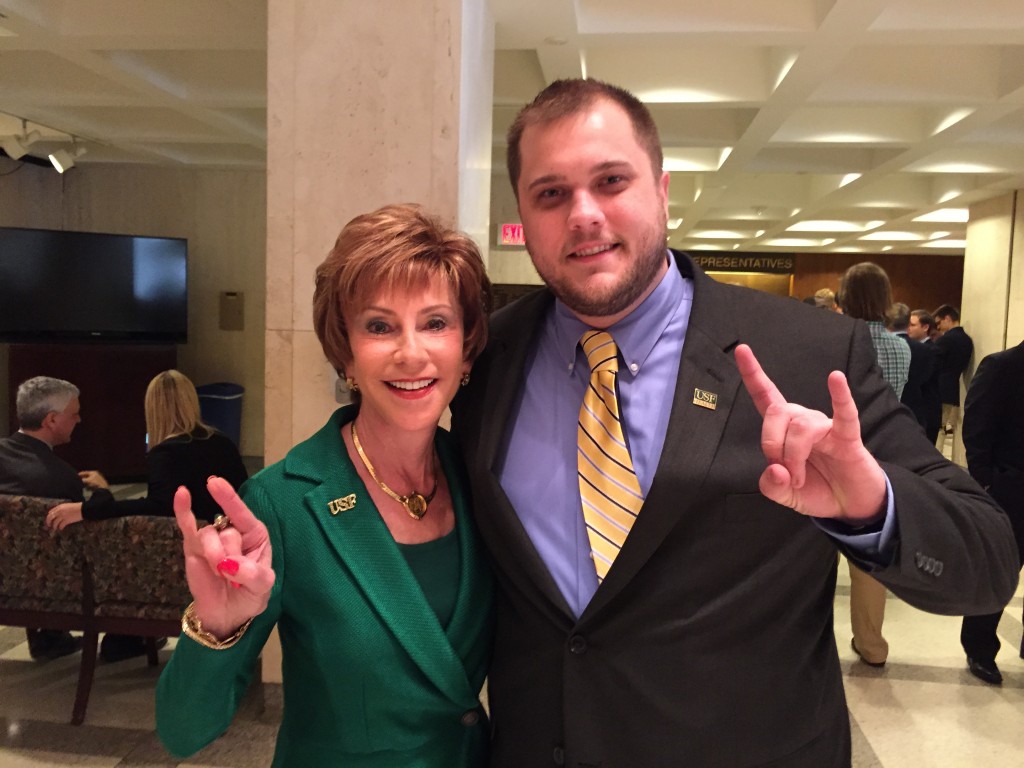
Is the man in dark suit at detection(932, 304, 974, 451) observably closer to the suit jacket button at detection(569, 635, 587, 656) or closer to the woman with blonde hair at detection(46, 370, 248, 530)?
the woman with blonde hair at detection(46, 370, 248, 530)

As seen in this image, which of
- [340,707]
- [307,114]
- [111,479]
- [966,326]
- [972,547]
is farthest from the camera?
[966,326]

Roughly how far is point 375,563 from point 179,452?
2.83 m

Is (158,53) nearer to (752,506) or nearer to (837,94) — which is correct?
(837,94)

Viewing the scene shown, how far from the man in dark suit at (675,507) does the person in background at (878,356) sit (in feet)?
9.51

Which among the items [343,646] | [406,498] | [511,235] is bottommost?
[343,646]

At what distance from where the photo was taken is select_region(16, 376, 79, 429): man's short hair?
3.92 metres

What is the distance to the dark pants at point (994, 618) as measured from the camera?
3686 mm

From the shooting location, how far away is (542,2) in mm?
3502

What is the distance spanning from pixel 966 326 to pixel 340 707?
1008 centimetres

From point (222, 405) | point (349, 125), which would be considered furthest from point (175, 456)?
point (222, 405)

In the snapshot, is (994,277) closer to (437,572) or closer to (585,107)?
(585,107)

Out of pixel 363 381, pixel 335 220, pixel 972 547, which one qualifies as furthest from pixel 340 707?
pixel 335 220

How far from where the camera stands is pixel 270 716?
3340mm

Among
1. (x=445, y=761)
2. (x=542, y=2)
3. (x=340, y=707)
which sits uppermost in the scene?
(x=542, y=2)
